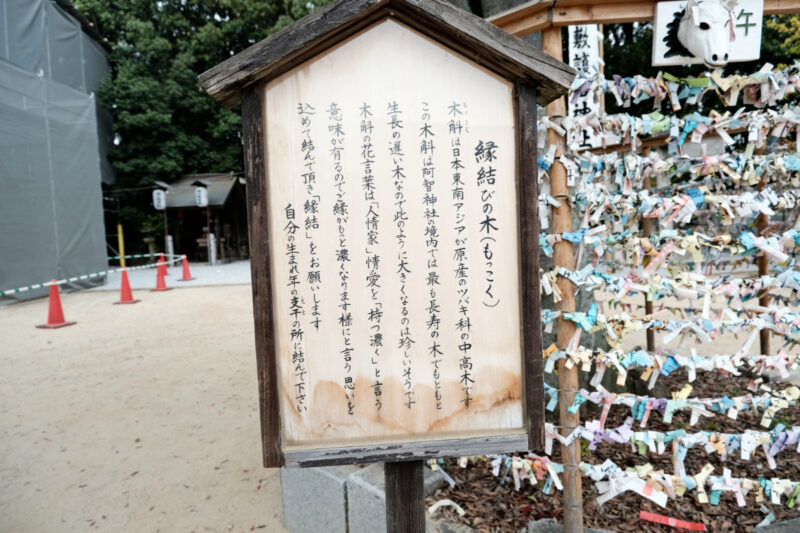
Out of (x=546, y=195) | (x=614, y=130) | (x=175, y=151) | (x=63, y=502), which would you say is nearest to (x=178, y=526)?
(x=63, y=502)

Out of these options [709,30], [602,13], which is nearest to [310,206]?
[602,13]

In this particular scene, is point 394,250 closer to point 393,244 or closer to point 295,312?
point 393,244

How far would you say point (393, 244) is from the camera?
4.83ft

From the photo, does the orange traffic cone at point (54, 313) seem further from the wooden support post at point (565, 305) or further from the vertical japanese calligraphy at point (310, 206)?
Result: the wooden support post at point (565, 305)

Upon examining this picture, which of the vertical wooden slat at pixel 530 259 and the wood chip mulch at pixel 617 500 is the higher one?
the vertical wooden slat at pixel 530 259

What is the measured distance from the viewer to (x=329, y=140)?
1.45m

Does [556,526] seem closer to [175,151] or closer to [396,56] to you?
[396,56]

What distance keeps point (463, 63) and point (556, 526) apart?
197cm

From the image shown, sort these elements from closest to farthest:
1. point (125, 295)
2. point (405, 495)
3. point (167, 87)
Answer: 1. point (405, 495)
2. point (125, 295)
3. point (167, 87)

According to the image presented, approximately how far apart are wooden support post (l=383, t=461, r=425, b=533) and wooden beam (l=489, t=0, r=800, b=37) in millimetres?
1772

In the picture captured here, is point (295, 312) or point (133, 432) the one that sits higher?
point (295, 312)

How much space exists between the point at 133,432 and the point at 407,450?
329cm

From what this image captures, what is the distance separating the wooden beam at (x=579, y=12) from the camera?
200 cm

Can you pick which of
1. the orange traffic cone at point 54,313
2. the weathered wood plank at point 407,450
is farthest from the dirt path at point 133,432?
the weathered wood plank at point 407,450
